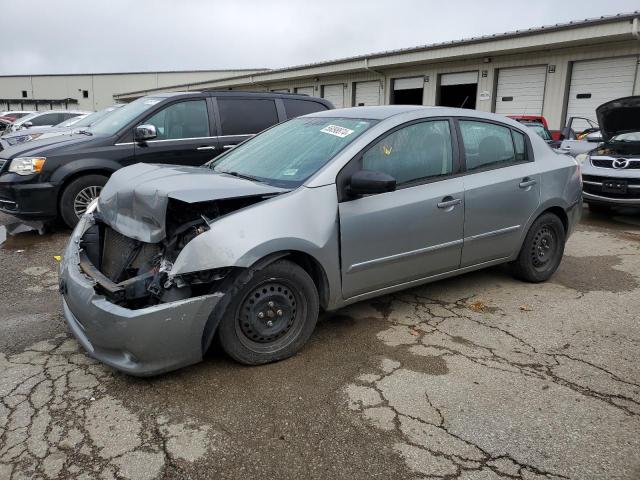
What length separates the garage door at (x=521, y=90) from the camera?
16.1 metres

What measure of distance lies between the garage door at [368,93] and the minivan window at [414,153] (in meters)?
18.4

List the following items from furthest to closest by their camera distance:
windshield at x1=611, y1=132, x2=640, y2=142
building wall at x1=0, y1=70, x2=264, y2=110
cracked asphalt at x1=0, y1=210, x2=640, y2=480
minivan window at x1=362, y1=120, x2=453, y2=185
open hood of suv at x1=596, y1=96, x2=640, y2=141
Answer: building wall at x1=0, y1=70, x2=264, y2=110 < windshield at x1=611, y1=132, x2=640, y2=142 < open hood of suv at x1=596, y1=96, x2=640, y2=141 < minivan window at x1=362, y1=120, x2=453, y2=185 < cracked asphalt at x1=0, y1=210, x2=640, y2=480

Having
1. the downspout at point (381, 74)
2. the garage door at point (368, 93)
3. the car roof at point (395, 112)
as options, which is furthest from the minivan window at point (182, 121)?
the garage door at point (368, 93)

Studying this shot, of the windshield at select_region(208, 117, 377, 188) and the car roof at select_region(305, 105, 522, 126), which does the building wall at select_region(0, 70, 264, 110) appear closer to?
the windshield at select_region(208, 117, 377, 188)

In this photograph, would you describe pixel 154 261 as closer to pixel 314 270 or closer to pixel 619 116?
pixel 314 270

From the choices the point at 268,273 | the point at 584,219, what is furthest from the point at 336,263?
the point at 584,219

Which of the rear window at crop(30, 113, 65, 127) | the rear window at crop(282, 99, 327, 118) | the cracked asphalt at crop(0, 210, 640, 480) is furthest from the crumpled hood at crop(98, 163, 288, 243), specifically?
the rear window at crop(30, 113, 65, 127)

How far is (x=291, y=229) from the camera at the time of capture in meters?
3.19

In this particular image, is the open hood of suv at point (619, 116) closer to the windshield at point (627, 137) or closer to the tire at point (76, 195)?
the windshield at point (627, 137)

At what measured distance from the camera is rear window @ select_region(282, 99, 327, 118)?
7.68 metres

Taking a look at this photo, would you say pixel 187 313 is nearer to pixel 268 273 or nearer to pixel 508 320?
pixel 268 273

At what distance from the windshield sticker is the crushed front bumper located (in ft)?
5.29

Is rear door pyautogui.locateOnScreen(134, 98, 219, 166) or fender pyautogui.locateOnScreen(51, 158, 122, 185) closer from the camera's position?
fender pyautogui.locateOnScreen(51, 158, 122, 185)

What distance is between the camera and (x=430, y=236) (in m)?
Answer: 3.91
